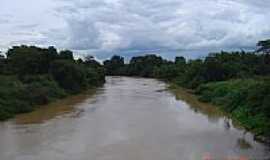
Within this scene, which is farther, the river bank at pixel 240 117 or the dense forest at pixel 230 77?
the dense forest at pixel 230 77

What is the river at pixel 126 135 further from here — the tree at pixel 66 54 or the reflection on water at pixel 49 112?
the tree at pixel 66 54

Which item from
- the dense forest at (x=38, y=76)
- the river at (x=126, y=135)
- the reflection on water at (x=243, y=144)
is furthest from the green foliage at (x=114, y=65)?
the reflection on water at (x=243, y=144)

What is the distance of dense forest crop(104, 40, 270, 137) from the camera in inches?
926

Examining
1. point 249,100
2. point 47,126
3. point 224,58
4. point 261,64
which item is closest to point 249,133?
point 249,100

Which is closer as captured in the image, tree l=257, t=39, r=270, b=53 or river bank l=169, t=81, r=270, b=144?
river bank l=169, t=81, r=270, b=144

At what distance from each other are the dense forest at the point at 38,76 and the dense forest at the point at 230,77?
1330 cm

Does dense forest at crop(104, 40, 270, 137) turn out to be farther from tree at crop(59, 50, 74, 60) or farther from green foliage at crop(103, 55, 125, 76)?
tree at crop(59, 50, 74, 60)

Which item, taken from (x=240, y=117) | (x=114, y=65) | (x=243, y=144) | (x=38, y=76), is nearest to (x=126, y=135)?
(x=243, y=144)

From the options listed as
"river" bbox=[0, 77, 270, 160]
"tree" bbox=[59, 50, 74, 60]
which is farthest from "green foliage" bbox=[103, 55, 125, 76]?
"river" bbox=[0, 77, 270, 160]

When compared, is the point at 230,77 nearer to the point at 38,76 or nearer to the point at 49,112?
the point at 38,76

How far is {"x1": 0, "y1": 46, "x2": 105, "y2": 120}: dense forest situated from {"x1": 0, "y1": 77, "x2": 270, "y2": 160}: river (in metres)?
2.43

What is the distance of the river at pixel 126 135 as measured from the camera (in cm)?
Answer: 1825

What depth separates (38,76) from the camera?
44281 mm

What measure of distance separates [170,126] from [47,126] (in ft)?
22.1
